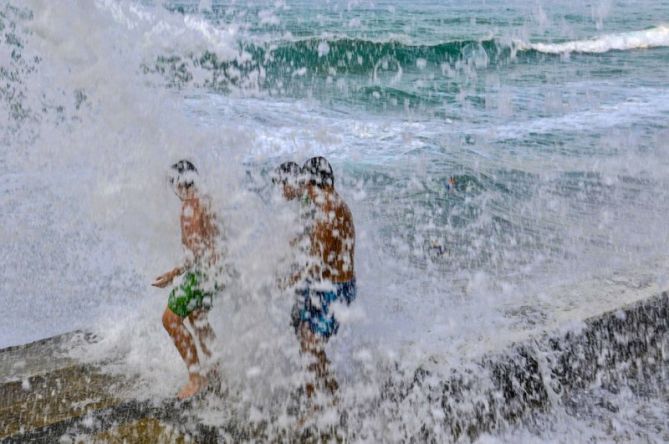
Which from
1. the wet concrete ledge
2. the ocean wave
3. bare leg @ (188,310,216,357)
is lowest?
the wet concrete ledge

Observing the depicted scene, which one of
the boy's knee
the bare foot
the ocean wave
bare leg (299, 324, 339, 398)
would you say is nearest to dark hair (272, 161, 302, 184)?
bare leg (299, 324, 339, 398)

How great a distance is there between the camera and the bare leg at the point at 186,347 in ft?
11.4

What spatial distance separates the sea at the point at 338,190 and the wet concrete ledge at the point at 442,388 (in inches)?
4.8

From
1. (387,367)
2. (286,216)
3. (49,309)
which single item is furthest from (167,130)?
(387,367)

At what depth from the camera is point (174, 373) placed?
147 inches

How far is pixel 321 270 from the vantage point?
340 cm

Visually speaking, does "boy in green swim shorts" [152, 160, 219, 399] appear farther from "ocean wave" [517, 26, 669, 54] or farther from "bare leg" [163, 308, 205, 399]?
"ocean wave" [517, 26, 669, 54]

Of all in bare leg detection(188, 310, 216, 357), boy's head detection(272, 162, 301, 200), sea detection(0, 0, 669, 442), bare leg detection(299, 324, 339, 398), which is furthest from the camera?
sea detection(0, 0, 669, 442)

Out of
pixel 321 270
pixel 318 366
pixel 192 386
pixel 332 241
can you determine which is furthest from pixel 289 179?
pixel 192 386

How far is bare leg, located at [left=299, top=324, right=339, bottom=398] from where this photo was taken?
3.38 m

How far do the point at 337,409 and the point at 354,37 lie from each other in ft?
73.1

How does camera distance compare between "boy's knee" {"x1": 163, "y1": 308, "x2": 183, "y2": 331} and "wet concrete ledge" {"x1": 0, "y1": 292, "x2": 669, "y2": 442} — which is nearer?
"wet concrete ledge" {"x1": 0, "y1": 292, "x2": 669, "y2": 442}

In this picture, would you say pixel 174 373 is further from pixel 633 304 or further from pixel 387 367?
pixel 633 304

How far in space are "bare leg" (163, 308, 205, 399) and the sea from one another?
18 cm
